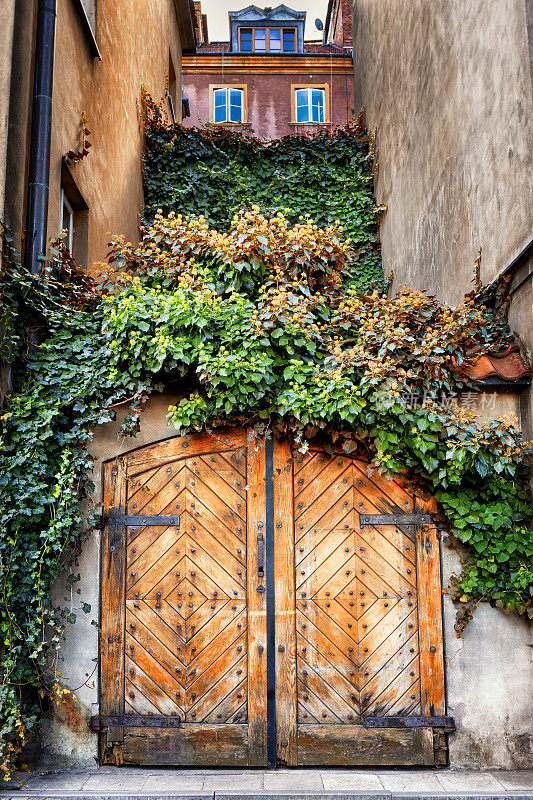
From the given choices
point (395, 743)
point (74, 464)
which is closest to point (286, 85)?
point (74, 464)

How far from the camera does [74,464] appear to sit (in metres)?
5.02

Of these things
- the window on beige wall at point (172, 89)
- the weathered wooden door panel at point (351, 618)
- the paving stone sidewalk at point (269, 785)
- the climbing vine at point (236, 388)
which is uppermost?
the window on beige wall at point (172, 89)

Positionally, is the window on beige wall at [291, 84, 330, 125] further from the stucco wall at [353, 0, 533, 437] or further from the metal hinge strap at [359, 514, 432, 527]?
the metal hinge strap at [359, 514, 432, 527]

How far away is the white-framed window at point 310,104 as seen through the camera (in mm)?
17406

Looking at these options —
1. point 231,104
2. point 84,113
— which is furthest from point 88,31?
point 231,104

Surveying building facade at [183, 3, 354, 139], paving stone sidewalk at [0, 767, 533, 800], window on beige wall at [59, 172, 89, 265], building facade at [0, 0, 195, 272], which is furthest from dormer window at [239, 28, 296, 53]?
paving stone sidewalk at [0, 767, 533, 800]

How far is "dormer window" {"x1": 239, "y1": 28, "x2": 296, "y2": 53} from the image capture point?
20281mm

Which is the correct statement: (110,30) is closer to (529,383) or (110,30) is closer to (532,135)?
(532,135)

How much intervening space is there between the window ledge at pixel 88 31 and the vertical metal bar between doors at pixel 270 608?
173 inches

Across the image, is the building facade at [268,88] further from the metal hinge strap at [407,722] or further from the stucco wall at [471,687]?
the metal hinge strap at [407,722]

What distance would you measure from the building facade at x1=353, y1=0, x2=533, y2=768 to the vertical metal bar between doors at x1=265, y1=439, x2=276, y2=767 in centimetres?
129

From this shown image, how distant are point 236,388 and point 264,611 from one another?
5.50 feet

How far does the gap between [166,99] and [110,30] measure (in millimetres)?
4356

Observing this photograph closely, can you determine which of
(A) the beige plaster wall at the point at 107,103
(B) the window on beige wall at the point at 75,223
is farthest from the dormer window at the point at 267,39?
(B) the window on beige wall at the point at 75,223
